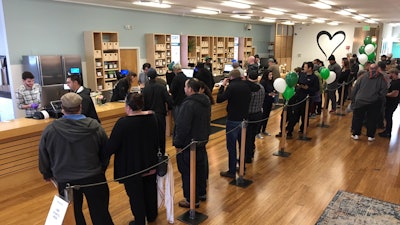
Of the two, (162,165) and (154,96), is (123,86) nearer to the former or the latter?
(154,96)

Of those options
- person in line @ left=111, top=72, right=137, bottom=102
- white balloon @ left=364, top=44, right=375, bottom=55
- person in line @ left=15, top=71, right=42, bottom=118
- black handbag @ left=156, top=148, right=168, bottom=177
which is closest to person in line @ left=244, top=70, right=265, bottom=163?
black handbag @ left=156, top=148, right=168, bottom=177

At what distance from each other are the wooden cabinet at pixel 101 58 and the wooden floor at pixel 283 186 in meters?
3.78

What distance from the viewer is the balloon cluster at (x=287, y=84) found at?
607 centimetres

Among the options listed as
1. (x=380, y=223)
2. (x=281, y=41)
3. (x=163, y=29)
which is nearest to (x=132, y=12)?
(x=163, y=29)

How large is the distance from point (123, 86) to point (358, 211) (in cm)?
428

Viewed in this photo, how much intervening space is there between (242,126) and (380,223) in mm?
1971

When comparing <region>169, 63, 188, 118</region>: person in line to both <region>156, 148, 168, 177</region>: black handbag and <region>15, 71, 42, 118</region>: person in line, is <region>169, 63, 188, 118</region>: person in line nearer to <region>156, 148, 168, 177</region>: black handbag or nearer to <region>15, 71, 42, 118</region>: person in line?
<region>15, 71, 42, 118</region>: person in line

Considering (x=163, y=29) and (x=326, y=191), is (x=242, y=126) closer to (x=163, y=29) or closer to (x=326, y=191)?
(x=326, y=191)

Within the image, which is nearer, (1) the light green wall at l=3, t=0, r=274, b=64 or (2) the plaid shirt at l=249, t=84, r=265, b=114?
(2) the plaid shirt at l=249, t=84, r=265, b=114

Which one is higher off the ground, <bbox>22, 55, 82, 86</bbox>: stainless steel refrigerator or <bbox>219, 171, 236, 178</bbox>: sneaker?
<bbox>22, 55, 82, 86</bbox>: stainless steel refrigerator

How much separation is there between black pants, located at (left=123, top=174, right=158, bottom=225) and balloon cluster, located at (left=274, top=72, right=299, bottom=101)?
3.53 meters

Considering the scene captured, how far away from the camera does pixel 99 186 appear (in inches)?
112

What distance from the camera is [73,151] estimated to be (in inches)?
105

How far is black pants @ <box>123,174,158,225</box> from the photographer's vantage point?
3135 millimetres
